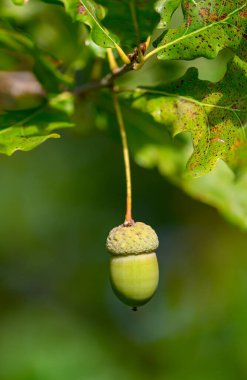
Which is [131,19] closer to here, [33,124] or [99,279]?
[33,124]

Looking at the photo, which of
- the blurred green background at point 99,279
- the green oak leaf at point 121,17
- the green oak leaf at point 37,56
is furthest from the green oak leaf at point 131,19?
the blurred green background at point 99,279

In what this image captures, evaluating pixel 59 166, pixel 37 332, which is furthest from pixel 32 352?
pixel 59 166

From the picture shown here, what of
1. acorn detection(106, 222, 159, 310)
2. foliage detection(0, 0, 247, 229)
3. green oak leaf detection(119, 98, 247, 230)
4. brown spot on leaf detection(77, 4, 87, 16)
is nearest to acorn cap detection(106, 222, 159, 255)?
acorn detection(106, 222, 159, 310)

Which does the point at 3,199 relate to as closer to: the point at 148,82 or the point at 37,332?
the point at 37,332

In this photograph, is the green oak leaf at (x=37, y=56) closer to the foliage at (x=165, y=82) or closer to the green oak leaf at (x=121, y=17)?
the foliage at (x=165, y=82)

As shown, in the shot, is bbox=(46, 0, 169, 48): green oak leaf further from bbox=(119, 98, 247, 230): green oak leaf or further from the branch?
bbox=(119, 98, 247, 230): green oak leaf

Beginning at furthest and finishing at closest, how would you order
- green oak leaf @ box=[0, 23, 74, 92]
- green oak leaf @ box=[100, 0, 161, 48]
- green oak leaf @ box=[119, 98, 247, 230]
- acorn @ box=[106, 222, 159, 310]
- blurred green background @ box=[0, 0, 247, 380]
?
blurred green background @ box=[0, 0, 247, 380] < green oak leaf @ box=[119, 98, 247, 230] < green oak leaf @ box=[0, 23, 74, 92] < acorn @ box=[106, 222, 159, 310] < green oak leaf @ box=[100, 0, 161, 48]
